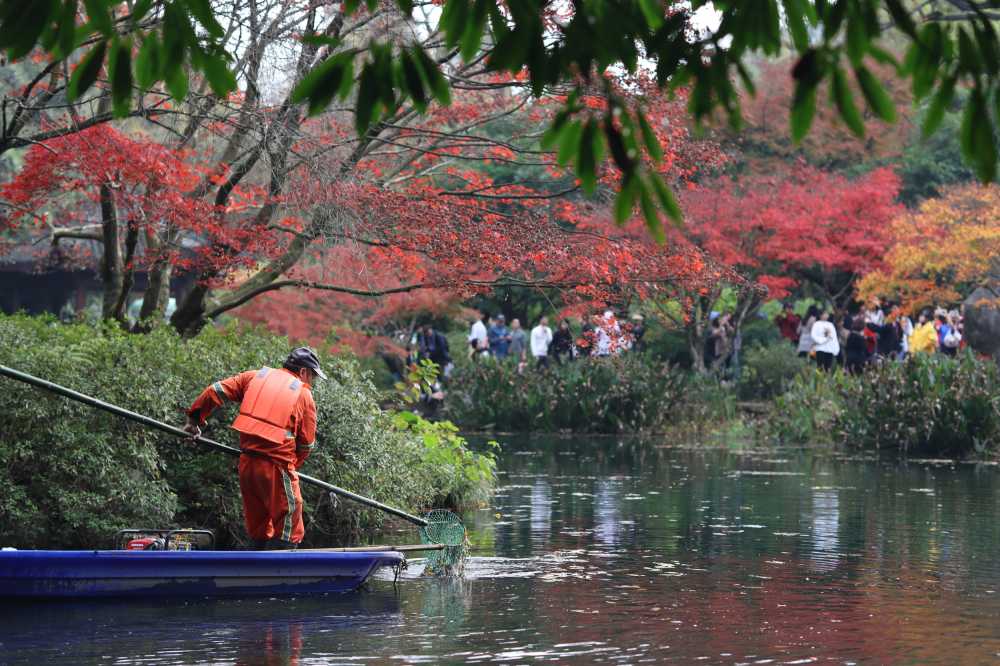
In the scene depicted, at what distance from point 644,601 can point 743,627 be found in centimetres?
114

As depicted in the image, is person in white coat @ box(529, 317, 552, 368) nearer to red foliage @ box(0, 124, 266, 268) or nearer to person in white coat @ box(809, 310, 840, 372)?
person in white coat @ box(809, 310, 840, 372)

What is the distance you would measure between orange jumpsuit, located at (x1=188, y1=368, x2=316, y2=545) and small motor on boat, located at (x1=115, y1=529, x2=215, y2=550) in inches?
17.1

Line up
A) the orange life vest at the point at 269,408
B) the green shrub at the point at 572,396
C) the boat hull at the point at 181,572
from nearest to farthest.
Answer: the boat hull at the point at 181,572 < the orange life vest at the point at 269,408 < the green shrub at the point at 572,396

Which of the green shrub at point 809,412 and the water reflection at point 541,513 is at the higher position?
the green shrub at point 809,412

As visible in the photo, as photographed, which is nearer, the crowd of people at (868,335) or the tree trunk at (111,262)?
the tree trunk at (111,262)

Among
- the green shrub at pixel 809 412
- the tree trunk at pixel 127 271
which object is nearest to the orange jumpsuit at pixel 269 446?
the tree trunk at pixel 127 271

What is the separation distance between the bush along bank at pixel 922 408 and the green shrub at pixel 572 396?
3.67 m

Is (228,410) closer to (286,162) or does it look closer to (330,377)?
(330,377)

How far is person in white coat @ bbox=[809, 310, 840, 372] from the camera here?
31.2 m

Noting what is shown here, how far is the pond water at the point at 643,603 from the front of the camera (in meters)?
9.56

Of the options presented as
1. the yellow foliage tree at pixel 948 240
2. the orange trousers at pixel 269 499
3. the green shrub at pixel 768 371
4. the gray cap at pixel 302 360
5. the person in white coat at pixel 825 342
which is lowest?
the orange trousers at pixel 269 499

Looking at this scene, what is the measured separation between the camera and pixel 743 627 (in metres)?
Result: 10.4

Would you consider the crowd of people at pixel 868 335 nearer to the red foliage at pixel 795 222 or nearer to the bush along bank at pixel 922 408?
the red foliage at pixel 795 222

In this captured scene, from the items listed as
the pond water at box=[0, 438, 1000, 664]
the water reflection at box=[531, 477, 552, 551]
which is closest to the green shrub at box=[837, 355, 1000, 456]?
the pond water at box=[0, 438, 1000, 664]
